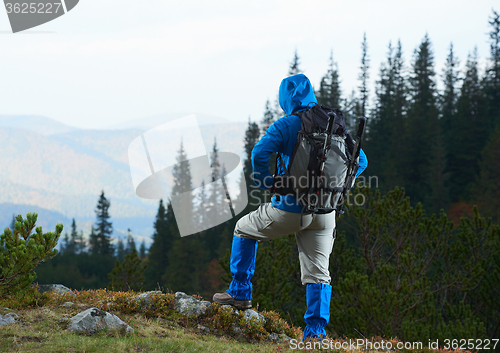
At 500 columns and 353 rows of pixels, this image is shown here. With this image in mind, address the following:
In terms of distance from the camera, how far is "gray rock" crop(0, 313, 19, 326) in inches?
187

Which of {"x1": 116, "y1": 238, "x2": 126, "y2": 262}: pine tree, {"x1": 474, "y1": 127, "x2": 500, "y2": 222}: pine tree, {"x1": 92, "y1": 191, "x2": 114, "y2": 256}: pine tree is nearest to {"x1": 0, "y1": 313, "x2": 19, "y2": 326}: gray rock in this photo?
{"x1": 474, "y1": 127, "x2": 500, "y2": 222}: pine tree

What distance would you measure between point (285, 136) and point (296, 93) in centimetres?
55

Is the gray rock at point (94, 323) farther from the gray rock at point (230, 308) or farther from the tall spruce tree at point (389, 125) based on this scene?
the tall spruce tree at point (389, 125)

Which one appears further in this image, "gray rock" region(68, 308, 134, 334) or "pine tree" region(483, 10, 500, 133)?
"pine tree" region(483, 10, 500, 133)

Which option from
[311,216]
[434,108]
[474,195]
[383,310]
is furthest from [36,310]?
[434,108]

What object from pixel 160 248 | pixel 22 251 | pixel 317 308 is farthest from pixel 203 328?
pixel 160 248

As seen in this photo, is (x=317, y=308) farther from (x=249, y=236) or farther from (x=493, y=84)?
(x=493, y=84)

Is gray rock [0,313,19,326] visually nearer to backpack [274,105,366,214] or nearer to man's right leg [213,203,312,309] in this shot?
man's right leg [213,203,312,309]

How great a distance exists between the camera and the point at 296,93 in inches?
185

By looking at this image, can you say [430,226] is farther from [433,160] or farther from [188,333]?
[433,160]

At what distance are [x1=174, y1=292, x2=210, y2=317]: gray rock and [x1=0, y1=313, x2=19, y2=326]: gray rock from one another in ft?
6.16

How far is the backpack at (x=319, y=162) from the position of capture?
14.1 ft

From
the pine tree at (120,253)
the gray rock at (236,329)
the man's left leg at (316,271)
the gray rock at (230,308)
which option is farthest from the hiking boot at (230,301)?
the pine tree at (120,253)

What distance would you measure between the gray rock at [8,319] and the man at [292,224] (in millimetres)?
2436
